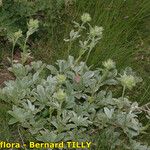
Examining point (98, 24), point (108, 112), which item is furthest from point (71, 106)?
point (98, 24)

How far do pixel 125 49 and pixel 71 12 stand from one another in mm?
659

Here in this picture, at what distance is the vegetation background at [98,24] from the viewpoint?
347cm

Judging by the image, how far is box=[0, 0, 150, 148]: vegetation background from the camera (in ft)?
11.4

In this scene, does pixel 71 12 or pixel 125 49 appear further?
pixel 71 12

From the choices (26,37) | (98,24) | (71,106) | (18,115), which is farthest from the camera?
(98,24)

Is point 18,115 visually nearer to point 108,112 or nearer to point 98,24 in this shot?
point 108,112

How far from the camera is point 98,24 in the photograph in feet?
12.2

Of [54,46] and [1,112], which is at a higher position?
[54,46]

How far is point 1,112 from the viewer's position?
2953 mm

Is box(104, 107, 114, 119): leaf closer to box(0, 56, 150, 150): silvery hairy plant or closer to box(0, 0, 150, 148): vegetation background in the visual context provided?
box(0, 56, 150, 150): silvery hairy plant

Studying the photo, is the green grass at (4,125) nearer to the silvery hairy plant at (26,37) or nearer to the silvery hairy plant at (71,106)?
the silvery hairy plant at (71,106)

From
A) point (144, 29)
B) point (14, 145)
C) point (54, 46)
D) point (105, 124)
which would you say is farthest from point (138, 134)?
point (144, 29)

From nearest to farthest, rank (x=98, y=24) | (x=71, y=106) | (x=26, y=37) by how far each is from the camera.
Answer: (x=71, y=106) → (x=26, y=37) → (x=98, y=24)

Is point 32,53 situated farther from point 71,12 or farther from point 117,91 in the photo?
point 117,91
